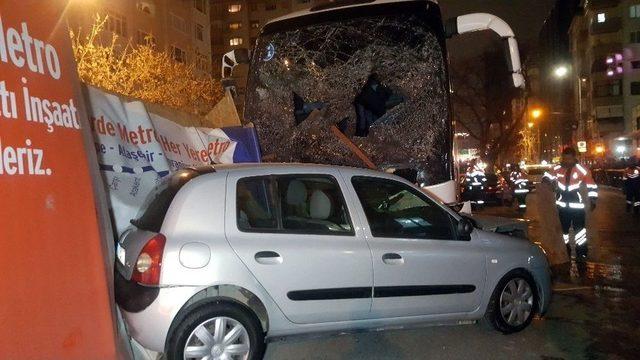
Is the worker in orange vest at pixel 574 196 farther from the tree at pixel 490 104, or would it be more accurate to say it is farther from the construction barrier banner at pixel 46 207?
the tree at pixel 490 104

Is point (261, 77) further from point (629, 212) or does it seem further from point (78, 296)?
point (629, 212)

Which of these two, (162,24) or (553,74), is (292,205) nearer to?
(162,24)

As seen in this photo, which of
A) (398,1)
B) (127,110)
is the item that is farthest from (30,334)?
(398,1)

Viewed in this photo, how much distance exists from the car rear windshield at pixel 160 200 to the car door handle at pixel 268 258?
73cm

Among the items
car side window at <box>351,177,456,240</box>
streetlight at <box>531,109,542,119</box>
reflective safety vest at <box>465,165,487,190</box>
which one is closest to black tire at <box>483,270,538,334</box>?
car side window at <box>351,177,456,240</box>

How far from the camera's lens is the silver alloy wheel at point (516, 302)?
5.62 meters

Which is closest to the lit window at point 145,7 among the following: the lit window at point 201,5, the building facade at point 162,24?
the building facade at point 162,24

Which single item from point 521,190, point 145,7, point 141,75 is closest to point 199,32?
point 145,7

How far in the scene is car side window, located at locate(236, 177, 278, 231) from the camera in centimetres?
458

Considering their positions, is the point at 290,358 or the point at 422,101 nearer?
the point at 290,358

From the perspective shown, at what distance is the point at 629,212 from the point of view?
18.1 metres

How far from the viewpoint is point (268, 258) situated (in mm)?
4520

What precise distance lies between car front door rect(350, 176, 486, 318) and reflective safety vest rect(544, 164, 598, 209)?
4606mm

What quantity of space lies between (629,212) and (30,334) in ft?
59.3
